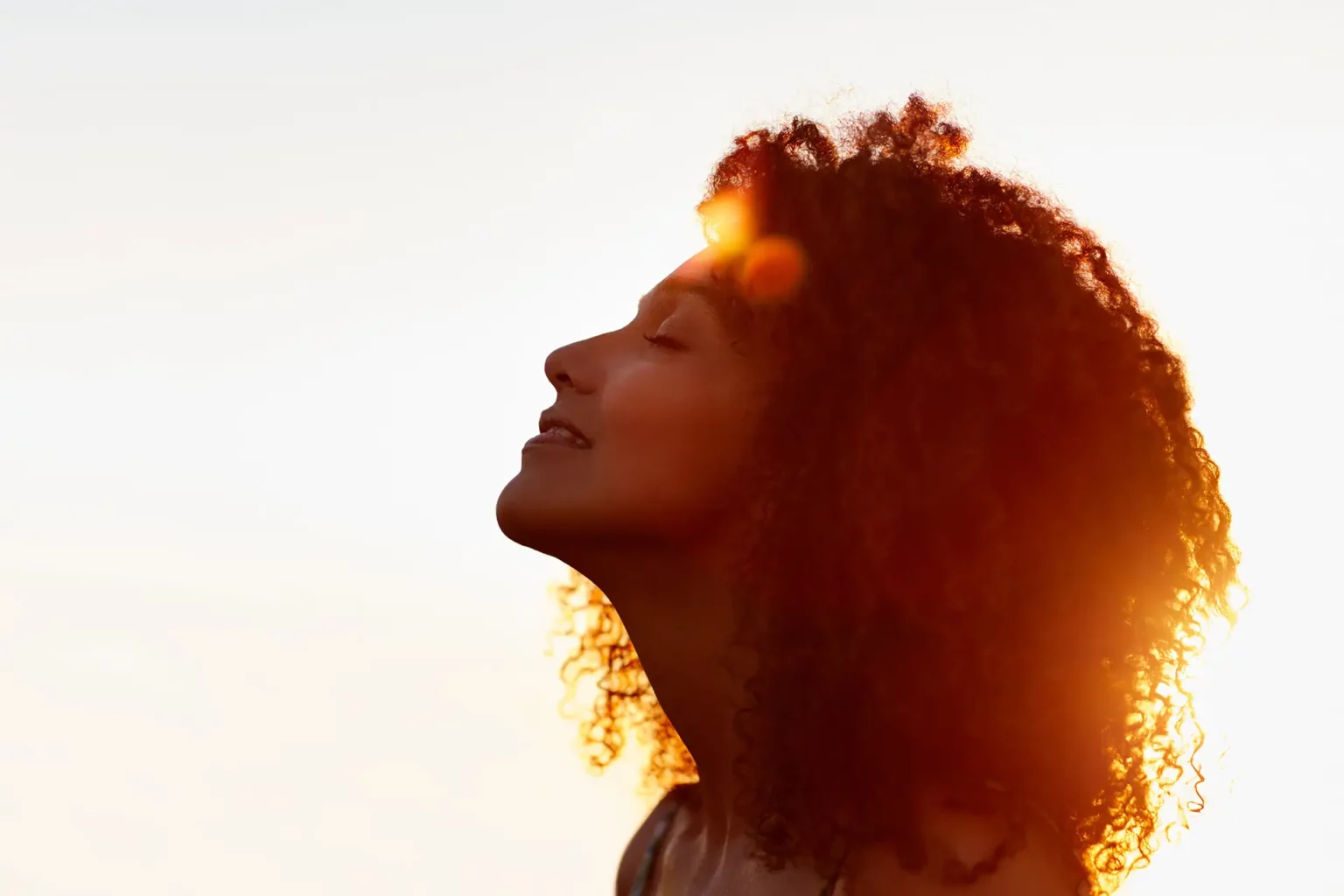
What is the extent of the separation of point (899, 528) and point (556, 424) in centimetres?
91

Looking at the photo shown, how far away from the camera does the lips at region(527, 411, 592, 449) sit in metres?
4.12

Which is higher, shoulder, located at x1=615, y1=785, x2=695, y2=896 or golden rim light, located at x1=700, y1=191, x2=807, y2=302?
golden rim light, located at x1=700, y1=191, x2=807, y2=302

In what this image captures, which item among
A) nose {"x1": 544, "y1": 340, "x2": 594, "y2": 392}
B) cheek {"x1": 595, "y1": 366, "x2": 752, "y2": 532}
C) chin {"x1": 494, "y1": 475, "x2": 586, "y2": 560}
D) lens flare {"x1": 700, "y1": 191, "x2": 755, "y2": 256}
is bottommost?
chin {"x1": 494, "y1": 475, "x2": 586, "y2": 560}

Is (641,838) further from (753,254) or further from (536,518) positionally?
(753,254)

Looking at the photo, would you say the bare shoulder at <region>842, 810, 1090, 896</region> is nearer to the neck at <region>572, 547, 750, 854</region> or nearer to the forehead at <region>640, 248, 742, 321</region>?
the neck at <region>572, 547, 750, 854</region>

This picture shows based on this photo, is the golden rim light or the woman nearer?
the woman

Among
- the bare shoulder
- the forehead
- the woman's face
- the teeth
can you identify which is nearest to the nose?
the woman's face

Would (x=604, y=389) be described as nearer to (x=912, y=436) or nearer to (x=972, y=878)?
(x=912, y=436)

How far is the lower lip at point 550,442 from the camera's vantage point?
412 cm

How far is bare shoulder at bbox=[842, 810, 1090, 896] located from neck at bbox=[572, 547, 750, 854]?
481 millimetres

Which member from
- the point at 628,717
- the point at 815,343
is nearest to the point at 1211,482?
the point at 815,343

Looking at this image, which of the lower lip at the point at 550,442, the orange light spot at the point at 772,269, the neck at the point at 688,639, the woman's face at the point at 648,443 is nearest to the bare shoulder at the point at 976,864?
the neck at the point at 688,639

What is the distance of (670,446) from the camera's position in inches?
158

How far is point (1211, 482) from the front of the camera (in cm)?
433
